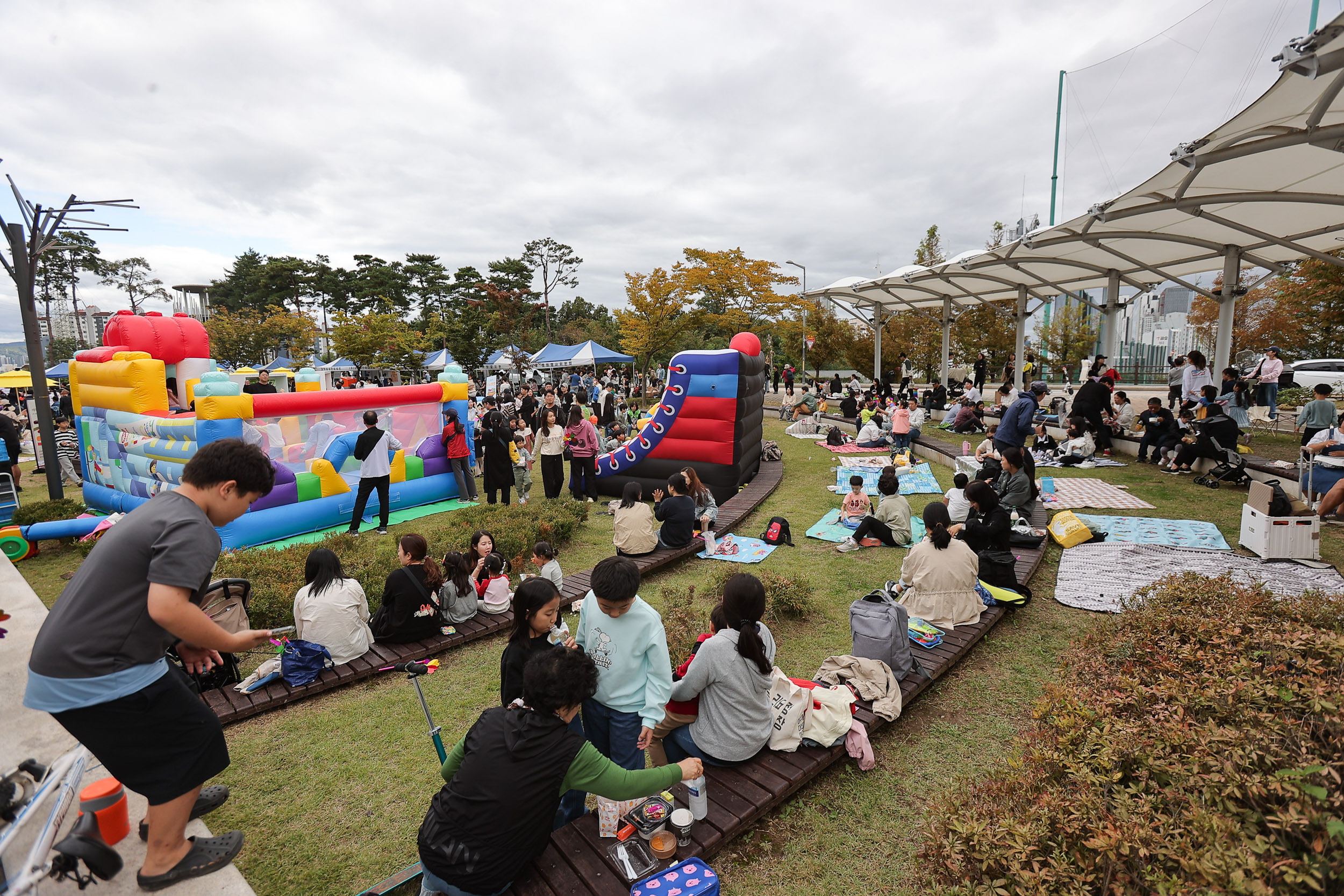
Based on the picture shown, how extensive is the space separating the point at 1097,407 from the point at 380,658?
44.8ft

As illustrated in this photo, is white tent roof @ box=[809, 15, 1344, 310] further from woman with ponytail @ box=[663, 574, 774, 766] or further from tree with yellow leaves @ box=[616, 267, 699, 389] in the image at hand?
tree with yellow leaves @ box=[616, 267, 699, 389]

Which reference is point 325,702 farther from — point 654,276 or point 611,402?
point 654,276

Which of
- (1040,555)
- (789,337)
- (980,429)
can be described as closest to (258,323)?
(789,337)

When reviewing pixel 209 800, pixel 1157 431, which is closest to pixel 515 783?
pixel 209 800

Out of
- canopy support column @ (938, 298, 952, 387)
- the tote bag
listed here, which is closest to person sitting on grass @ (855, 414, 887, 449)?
canopy support column @ (938, 298, 952, 387)

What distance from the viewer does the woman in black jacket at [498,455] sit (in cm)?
988

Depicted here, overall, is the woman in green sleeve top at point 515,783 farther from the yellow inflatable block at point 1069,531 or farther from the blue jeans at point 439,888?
the yellow inflatable block at point 1069,531

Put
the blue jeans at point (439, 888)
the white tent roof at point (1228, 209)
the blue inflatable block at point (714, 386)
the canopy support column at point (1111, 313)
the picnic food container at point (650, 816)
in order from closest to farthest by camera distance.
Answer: the blue jeans at point (439, 888) < the picnic food container at point (650, 816) < the white tent roof at point (1228, 209) < the blue inflatable block at point (714, 386) < the canopy support column at point (1111, 313)

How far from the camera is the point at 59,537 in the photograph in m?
8.24

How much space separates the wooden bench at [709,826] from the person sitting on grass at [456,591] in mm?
2713

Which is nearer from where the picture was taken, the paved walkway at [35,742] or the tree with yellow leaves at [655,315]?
the paved walkway at [35,742]

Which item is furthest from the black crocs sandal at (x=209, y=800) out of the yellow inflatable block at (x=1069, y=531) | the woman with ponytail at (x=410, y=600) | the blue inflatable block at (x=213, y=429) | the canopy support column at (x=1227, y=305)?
the canopy support column at (x=1227, y=305)

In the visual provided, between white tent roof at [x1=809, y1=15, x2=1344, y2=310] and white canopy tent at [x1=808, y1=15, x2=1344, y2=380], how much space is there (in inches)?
0.7

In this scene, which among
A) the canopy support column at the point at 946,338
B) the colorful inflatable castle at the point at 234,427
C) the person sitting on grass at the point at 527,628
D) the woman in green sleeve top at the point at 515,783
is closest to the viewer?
the woman in green sleeve top at the point at 515,783
